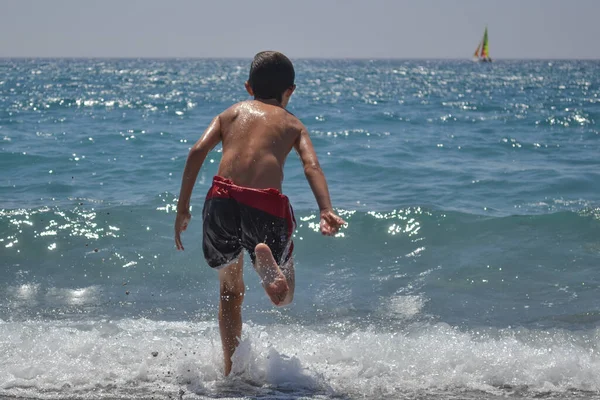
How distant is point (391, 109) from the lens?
22906 millimetres

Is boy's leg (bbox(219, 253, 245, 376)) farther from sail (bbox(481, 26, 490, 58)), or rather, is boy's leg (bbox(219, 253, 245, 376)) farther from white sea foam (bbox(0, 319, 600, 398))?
sail (bbox(481, 26, 490, 58))

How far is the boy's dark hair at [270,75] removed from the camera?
12.1ft

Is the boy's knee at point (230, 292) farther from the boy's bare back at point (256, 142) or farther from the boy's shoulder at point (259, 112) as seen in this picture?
the boy's shoulder at point (259, 112)

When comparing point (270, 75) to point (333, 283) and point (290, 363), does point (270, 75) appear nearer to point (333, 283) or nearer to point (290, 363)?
point (290, 363)

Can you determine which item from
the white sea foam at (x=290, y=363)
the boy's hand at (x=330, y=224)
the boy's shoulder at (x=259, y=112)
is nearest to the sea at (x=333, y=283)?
the white sea foam at (x=290, y=363)

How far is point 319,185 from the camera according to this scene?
11.3 feet

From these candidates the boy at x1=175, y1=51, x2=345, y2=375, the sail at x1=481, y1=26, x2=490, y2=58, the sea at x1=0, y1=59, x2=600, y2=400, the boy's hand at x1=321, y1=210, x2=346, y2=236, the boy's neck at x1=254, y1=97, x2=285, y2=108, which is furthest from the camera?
the sail at x1=481, y1=26, x2=490, y2=58

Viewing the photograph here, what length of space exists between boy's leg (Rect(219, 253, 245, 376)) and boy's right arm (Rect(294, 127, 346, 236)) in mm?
621

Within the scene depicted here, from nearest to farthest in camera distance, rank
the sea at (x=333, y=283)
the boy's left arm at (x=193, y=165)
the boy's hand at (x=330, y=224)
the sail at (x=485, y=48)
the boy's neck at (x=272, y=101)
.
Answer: the boy's hand at (x=330, y=224), the boy's left arm at (x=193, y=165), the boy's neck at (x=272, y=101), the sea at (x=333, y=283), the sail at (x=485, y=48)

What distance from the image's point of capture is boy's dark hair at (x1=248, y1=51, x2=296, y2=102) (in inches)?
145

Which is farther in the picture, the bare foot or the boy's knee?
the boy's knee

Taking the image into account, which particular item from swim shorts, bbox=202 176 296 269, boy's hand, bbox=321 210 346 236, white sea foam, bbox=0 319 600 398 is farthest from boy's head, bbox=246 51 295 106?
white sea foam, bbox=0 319 600 398

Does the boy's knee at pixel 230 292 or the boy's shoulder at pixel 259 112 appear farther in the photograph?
the boy's knee at pixel 230 292

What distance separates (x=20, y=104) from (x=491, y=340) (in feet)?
68.9
